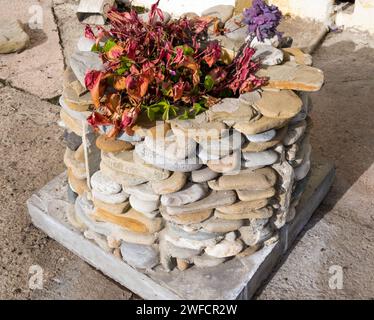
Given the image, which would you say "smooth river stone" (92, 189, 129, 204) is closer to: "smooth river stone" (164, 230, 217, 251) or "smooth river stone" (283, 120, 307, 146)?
"smooth river stone" (164, 230, 217, 251)

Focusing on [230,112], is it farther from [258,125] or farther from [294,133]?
[294,133]

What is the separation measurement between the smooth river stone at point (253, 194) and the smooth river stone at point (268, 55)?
60 cm

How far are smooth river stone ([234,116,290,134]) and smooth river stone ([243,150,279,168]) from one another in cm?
14

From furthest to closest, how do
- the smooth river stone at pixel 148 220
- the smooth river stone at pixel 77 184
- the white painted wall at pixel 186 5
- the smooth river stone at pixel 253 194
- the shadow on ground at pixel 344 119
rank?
the white painted wall at pixel 186 5 → the shadow on ground at pixel 344 119 → the smooth river stone at pixel 77 184 → the smooth river stone at pixel 148 220 → the smooth river stone at pixel 253 194

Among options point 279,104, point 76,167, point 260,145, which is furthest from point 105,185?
point 279,104

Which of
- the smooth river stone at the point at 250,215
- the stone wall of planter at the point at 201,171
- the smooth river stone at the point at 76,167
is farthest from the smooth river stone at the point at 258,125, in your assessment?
the smooth river stone at the point at 76,167

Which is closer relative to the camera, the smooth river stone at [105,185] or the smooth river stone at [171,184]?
the smooth river stone at [171,184]

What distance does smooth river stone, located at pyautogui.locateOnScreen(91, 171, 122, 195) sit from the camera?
8.81 ft

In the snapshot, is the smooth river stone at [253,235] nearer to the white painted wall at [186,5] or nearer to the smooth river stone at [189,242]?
the smooth river stone at [189,242]

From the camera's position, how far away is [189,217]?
2.61 metres

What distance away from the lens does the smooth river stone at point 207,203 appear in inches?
102

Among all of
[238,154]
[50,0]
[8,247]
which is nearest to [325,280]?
[238,154]

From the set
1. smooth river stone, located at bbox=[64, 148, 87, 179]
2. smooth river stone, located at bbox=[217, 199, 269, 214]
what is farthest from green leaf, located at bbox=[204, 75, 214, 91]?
smooth river stone, located at bbox=[64, 148, 87, 179]
